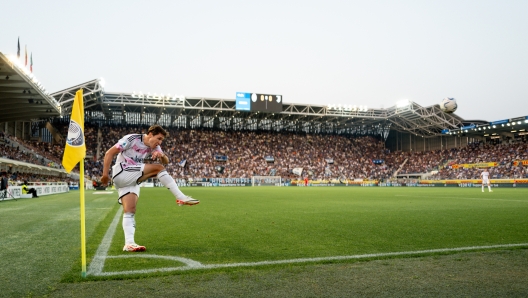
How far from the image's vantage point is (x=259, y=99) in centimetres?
5316

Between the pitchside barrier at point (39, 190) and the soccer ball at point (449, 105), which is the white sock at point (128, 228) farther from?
the soccer ball at point (449, 105)

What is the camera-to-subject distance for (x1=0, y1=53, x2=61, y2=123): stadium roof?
2743 cm

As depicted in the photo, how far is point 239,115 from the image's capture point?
6331 cm

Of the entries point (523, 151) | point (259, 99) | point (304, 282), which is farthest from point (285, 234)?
point (523, 151)

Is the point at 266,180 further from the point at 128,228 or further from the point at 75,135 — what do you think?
the point at 75,135

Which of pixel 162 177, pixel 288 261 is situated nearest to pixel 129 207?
pixel 162 177

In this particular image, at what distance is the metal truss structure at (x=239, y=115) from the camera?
52.1 metres

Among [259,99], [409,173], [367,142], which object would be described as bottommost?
[409,173]

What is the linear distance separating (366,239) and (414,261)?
6.03ft

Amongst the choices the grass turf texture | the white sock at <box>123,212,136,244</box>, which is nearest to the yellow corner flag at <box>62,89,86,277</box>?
the grass turf texture

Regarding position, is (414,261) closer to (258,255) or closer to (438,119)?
(258,255)

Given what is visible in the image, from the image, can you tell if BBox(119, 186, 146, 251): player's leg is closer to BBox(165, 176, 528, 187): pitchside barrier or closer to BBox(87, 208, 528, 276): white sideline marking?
BBox(87, 208, 528, 276): white sideline marking

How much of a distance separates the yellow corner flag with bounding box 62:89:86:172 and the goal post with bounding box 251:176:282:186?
183 feet

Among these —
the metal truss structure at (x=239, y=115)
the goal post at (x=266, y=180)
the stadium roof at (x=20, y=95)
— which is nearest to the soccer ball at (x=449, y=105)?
the metal truss structure at (x=239, y=115)
